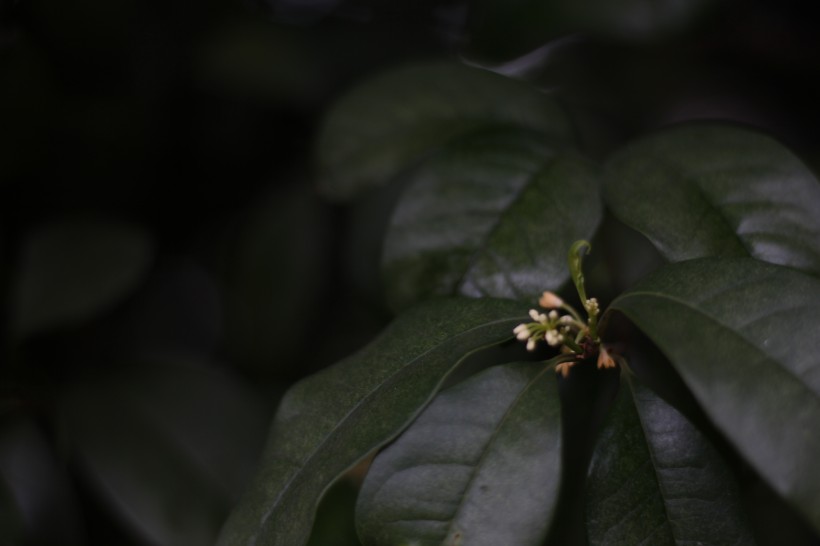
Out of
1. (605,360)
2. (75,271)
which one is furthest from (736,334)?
(75,271)

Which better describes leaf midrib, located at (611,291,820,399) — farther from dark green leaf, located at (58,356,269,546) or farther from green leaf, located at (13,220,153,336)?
green leaf, located at (13,220,153,336)

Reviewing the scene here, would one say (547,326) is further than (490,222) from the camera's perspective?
No

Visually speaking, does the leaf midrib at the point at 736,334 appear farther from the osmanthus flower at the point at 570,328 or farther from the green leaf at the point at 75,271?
the green leaf at the point at 75,271

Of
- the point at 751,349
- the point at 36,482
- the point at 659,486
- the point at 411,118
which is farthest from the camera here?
the point at 36,482

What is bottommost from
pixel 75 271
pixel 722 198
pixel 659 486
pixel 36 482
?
pixel 36 482

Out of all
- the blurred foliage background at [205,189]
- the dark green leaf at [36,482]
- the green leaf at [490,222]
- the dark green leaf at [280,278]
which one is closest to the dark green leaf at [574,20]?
the blurred foliage background at [205,189]

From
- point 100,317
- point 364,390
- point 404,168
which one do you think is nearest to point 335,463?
point 364,390

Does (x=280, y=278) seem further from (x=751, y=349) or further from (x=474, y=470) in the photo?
(x=751, y=349)
